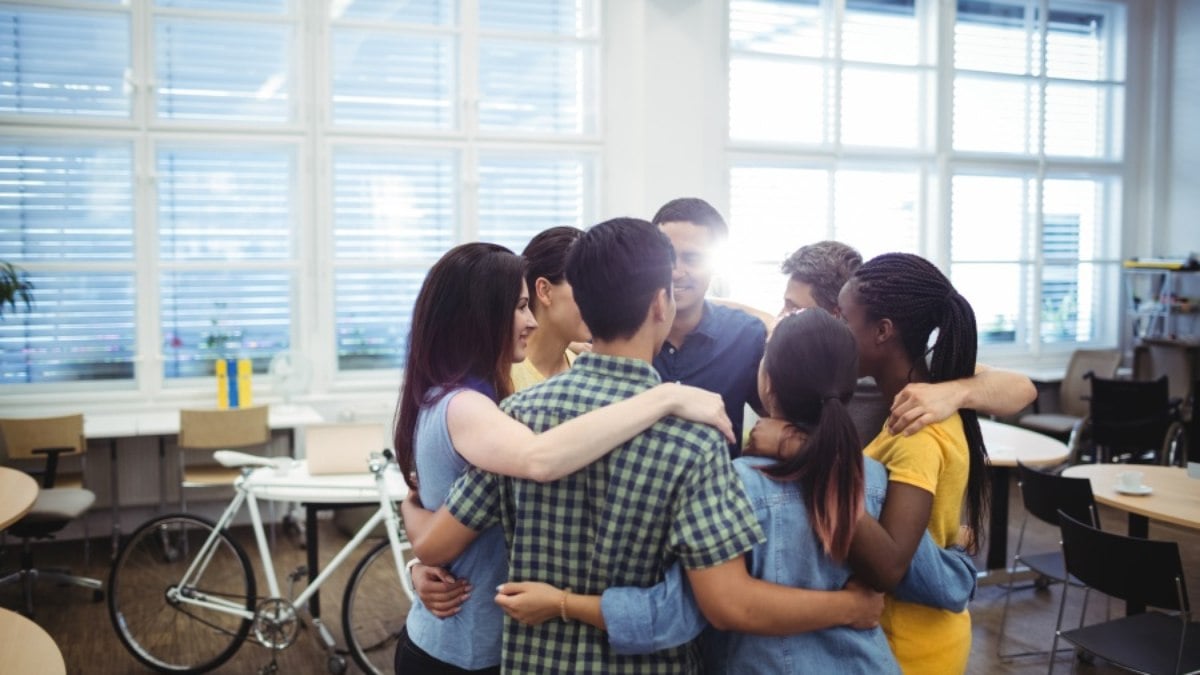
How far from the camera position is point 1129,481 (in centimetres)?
404

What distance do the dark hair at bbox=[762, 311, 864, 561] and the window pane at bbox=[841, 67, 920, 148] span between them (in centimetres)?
655

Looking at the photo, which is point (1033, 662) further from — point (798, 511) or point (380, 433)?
point (798, 511)

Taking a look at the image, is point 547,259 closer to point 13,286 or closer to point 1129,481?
point 1129,481

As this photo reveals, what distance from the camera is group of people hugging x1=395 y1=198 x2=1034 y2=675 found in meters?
1.50

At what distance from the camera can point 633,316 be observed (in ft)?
5.04

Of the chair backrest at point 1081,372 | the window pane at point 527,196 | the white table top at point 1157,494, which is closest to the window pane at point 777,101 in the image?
the window pane at point 527,196

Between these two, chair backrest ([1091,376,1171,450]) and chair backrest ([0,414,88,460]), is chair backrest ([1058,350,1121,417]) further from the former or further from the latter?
chair backrest ([0,414,88,460])

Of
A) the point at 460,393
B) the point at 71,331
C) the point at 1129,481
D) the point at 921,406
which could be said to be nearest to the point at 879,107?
the point at 1129,481

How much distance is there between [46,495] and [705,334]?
387 centimetres

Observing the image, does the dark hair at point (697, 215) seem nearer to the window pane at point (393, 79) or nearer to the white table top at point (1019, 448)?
the white table top at point (1019, 448)

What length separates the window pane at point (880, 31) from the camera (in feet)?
25.6

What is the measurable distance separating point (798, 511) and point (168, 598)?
127 inches

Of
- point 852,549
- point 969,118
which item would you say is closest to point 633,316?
point 852,549

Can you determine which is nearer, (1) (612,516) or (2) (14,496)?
(1) (612,516)
